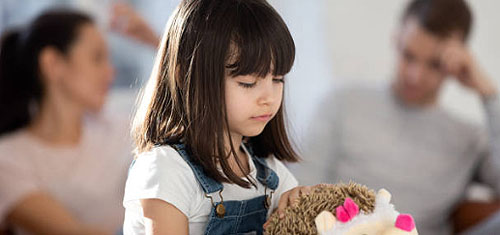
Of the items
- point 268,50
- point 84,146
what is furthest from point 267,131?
point 84,146

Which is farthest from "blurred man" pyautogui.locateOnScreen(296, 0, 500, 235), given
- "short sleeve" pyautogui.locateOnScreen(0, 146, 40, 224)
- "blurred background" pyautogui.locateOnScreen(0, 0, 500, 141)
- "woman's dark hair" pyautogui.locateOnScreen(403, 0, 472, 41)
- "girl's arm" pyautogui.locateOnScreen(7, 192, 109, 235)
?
"short sleeve" pyautogui.locateOnScreen(0, 146, 40, 224)

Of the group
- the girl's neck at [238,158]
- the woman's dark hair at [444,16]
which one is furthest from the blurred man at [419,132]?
the girl's neck at [238,158]

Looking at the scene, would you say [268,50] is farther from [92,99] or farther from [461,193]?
[461,193]

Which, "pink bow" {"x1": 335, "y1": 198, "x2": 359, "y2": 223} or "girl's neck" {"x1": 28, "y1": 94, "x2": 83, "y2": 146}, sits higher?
"pink bow" {"x1": 335, "y1": 198, "x2": 359, "y2": 223}

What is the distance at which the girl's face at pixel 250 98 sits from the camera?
80cm

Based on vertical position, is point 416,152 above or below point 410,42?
below

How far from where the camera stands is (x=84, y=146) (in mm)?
1760

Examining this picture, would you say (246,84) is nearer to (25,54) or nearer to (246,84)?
(246,84)

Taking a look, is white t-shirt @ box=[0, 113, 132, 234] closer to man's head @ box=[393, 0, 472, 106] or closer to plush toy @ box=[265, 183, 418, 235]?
man's head @ box=[393, 0, 472, 106]

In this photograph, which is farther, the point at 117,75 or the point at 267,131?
the point at 117,75

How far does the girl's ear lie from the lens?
5.64 feet

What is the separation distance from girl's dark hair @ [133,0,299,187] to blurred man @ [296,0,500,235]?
934mm

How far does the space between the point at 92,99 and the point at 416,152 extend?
95 centimetres

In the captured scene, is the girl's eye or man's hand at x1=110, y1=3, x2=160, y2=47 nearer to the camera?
the girl's eye
